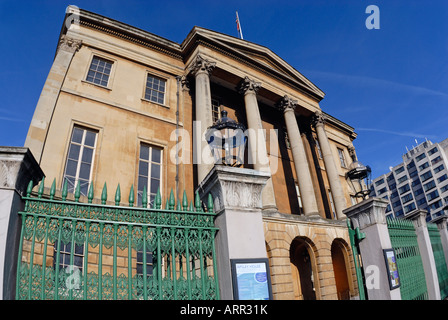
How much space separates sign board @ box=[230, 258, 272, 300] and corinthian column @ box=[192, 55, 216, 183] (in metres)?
8.69

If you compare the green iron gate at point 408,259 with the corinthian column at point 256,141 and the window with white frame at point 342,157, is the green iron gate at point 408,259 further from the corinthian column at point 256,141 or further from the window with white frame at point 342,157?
the window with white frame at point 342,157

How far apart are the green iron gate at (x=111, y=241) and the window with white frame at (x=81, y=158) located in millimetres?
7968

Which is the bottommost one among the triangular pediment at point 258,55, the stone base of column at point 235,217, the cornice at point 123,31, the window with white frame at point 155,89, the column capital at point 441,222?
the stone base of column at point 235,217

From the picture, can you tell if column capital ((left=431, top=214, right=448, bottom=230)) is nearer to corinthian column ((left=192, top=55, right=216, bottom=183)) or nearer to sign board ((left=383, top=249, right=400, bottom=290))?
sign board ((left=383, top=249, right=400, bottom=290))

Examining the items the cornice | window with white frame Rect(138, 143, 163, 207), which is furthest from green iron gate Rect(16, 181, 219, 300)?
the cornice

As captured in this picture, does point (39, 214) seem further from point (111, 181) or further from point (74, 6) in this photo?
point (74, 6)

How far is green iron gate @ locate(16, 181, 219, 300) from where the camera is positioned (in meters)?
3.09

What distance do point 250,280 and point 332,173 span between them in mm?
16118

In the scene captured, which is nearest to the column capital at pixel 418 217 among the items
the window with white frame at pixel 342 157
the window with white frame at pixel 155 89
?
the window with white frame at pixel 155 89

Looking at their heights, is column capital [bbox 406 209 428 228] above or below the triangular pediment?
below

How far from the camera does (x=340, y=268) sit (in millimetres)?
16453

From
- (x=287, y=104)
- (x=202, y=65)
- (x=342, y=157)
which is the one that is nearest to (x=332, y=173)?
(x=287, y=104)

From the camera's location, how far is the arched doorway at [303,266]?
49.8 ft

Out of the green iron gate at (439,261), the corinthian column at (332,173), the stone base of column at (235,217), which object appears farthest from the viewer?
the corinthian column at (332,173)
